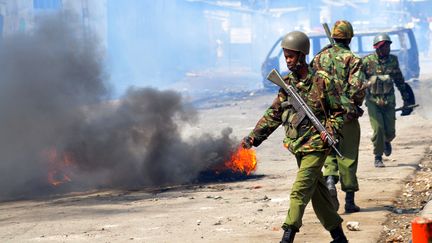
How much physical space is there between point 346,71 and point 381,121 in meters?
3.08

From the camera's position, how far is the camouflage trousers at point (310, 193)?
6.13 m

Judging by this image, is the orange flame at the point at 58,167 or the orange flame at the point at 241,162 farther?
the orange flame at the point at 58,167

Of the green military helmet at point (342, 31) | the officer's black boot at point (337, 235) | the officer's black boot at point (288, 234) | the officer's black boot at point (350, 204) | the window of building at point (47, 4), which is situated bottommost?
the officer's black boot at point (350, 204)

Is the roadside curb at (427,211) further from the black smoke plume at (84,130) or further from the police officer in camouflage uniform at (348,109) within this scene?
the black smoke plume at (84,130)

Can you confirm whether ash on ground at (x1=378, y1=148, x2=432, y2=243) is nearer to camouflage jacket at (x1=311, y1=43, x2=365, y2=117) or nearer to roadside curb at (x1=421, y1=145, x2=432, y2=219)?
roadside curb at (x1=421, y1=145, x2=432, y2=219)

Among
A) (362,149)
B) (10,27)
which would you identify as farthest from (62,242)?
(10,27)

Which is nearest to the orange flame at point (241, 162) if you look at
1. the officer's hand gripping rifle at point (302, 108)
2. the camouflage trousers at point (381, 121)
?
the camouflage trousers at point (381, 121)

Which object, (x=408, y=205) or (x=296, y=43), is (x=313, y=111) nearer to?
(x=296, y=43)

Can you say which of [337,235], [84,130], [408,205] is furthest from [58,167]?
[337,235]

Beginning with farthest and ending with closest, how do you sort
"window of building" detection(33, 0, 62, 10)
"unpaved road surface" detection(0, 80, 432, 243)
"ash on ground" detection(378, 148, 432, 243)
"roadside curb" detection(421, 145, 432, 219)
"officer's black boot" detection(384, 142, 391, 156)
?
"window of building" detection(33, 0, 62, 10), "officer's black boot" detection(384, 142, 391, 156), "roadside curb" detection(421, 145, 432, 219), "unpaved road surface" detection(0, 80, 432, 243), "ash on ground" detection(378, 148, 432, 243)

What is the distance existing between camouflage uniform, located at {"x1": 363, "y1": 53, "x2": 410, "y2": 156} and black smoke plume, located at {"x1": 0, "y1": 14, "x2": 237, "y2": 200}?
1869 mm

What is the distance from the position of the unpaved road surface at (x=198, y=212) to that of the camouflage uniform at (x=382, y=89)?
61cm

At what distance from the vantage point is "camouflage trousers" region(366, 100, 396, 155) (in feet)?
35.9

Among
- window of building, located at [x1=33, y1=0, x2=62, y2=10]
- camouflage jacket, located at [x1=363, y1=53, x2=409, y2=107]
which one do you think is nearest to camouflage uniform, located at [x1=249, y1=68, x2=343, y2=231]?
camouflage jacket, located at [x1=363, y1=53, x2=409, y2=107]
